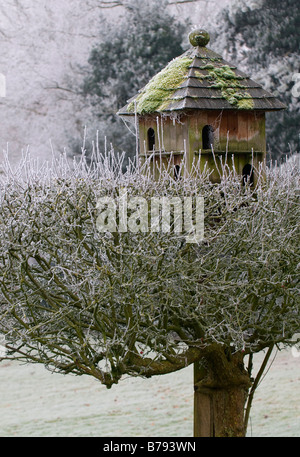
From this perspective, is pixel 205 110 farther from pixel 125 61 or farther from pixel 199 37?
pixel 125 61

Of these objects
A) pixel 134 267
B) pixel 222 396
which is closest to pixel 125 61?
pixel 222 396

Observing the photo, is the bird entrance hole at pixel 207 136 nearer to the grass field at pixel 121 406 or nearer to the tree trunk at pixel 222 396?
the tree trunk at pixel 222 396

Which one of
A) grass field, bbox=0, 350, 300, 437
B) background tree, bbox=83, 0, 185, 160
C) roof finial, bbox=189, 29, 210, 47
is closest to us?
roof finial, bbox=189, 29, 210, 47

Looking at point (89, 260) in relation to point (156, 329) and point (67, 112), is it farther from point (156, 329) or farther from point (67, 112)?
point (67, 112)

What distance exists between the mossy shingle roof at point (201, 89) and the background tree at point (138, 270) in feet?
3.61

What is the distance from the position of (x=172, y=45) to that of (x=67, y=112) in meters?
3.80

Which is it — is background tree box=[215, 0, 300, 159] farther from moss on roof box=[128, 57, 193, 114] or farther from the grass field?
moss on roof box=[128, 57, 193, 114]

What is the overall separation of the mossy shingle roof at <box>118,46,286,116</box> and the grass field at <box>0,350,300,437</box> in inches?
216

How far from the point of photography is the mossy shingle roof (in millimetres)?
7754

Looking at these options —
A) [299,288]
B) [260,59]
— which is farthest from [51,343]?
[260,59]

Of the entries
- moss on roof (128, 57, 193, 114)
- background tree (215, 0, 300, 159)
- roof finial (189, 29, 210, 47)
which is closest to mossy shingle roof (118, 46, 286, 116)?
moss on roof (128, 57, 193, 114)

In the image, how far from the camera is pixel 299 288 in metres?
7.29

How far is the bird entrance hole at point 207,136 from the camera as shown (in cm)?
802

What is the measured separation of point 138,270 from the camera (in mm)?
6258
